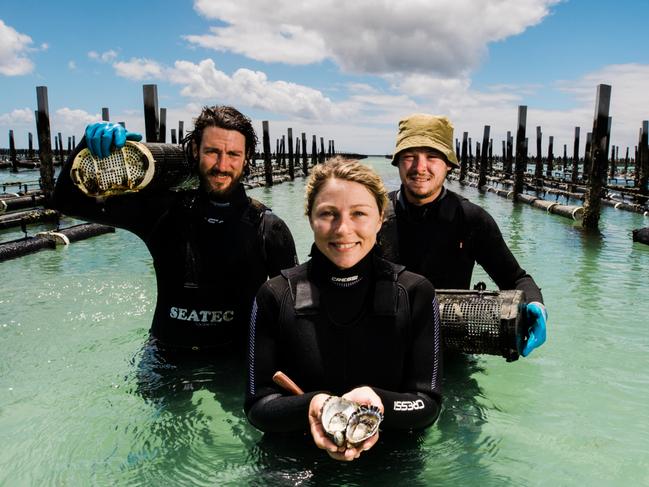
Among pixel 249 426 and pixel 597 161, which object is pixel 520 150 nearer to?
pixel 597 161

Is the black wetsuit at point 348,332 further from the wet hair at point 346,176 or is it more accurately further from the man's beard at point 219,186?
the man's beard at point 219,186

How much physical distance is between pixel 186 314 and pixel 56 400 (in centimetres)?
145

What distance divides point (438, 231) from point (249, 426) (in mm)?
1718

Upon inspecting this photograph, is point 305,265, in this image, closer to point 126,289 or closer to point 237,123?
point 237,123

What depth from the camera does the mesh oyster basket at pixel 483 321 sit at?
2986mm

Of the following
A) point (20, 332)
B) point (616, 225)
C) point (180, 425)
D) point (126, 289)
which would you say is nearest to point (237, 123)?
point (180, 425)

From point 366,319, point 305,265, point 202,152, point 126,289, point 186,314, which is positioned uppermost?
point 202,152

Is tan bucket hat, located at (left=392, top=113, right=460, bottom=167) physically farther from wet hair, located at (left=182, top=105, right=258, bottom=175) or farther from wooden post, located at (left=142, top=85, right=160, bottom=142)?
wooden post, located at (left=142, top=85, right=160, bottom=142)

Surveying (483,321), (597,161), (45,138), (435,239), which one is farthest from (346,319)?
(45,138)

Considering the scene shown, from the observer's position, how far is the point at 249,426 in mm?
3279

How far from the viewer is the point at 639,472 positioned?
3004mm

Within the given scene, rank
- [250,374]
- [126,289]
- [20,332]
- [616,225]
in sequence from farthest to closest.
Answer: [616,225] → [126,289] → [20,332] → [250,374]

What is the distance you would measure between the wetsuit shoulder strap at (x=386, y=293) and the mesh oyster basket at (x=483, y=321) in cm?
104

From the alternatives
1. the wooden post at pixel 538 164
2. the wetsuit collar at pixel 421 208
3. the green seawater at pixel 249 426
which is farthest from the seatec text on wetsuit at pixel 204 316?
the wooden post at pixel 538 164
